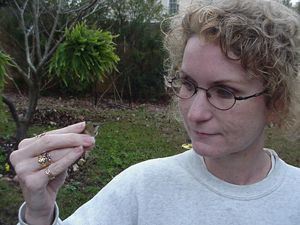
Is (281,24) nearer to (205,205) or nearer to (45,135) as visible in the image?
(205,205)

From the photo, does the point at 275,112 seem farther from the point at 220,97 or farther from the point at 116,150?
the point at 116,150

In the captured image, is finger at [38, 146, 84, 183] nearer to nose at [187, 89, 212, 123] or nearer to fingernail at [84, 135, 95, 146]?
fingernail at [84, 135, 95, 146]

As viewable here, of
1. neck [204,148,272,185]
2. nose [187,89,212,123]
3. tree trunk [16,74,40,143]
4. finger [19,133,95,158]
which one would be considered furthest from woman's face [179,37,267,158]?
tree trunk [16,74,40,143]

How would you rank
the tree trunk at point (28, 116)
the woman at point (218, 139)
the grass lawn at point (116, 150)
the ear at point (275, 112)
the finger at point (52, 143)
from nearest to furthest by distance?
the finger at point (52, 143) < the woman at point (218, 139) < the ear at point (275, 112) < the grass lawn at point (116, 150) < the tree trunk at point (28, 116)

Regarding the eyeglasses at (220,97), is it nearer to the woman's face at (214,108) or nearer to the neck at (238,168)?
the woman's face at (214,108)

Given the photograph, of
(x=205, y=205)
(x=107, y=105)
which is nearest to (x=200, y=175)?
(x=205, y=205)

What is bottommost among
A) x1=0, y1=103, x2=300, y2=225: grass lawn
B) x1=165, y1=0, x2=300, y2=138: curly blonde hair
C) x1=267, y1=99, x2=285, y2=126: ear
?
x1=0, y1=103, x2=300, y2=225: grass lawn

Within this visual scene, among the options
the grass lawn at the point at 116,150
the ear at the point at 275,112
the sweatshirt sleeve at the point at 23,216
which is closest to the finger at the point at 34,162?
the sweatshirt sleeve at the point at 23,216
